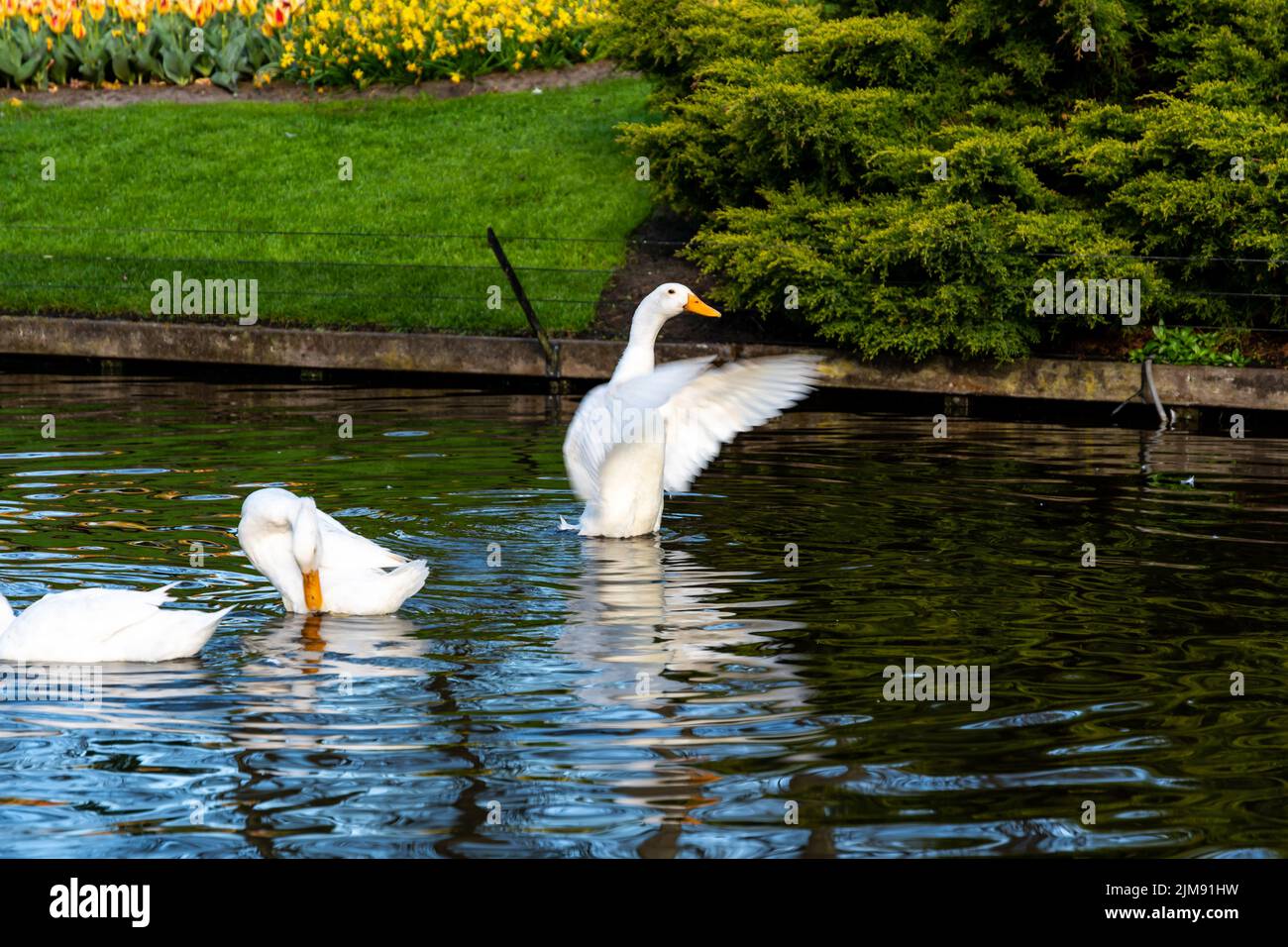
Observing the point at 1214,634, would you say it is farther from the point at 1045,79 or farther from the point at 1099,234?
the point at 1045,79

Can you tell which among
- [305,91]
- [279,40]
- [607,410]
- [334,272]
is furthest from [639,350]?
[279,40]

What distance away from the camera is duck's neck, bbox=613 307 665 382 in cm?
1014

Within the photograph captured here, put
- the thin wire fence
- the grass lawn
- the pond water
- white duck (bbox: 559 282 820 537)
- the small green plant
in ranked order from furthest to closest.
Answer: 1. the grass lawn
2. the thin wire fence
3. the small green plant
4. white duck (bbox: 559 282 820 537)
5. the pond water

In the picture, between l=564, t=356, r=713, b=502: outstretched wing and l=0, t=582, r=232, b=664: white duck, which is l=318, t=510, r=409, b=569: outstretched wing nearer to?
l=0, t=582, r=232, b=664: white duck

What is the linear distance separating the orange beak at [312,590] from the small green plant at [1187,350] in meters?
9.10

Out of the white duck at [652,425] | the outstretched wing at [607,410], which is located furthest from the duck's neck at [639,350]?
the outstretched wing at [607,410]

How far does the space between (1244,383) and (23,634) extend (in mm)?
10576

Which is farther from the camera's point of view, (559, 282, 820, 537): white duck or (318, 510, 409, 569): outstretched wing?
(559, 282, 820, 537): white duck

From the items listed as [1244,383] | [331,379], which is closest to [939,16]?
[1244,383]

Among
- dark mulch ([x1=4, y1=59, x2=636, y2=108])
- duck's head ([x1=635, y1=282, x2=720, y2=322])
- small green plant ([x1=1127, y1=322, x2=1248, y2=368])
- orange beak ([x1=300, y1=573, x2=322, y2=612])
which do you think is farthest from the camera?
dark mulch ([x1=4, y1=59, x2=636, y2=108])

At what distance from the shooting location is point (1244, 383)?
47.9ft

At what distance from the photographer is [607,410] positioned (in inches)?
373

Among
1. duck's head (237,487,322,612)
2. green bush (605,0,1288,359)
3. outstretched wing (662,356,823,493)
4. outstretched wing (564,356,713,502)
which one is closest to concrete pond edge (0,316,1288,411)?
green bush (605,0,1288,359)

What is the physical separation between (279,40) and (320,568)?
18.3 m
